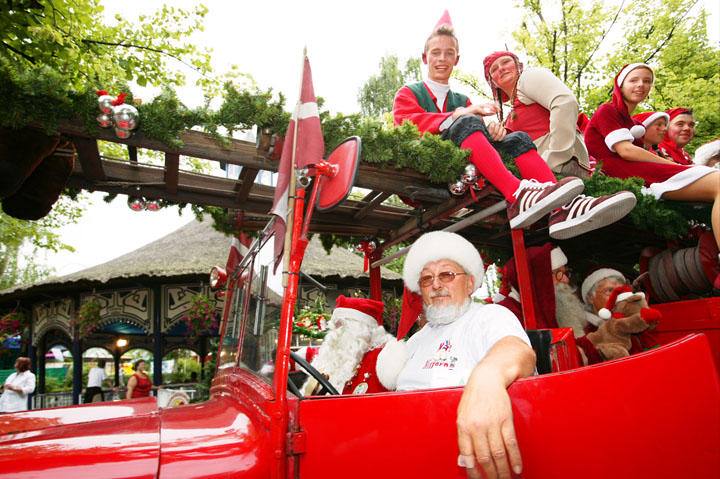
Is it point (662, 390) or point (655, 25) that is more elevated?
point (655, 25)

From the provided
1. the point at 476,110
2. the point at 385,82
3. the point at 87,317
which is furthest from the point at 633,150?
the point at 385,82

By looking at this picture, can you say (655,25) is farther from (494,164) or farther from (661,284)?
(494,164)

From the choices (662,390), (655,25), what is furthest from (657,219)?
(655,25)

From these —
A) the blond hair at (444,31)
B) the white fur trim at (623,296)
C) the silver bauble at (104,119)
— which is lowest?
the white fur trim at (623,296)

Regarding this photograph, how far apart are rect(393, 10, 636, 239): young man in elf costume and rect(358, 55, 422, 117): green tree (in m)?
19.4

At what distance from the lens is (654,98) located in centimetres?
1023

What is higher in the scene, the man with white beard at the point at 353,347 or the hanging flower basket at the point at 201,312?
the hanging flower basket at the point at 201,312

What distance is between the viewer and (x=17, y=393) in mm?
6727

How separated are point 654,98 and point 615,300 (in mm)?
9347

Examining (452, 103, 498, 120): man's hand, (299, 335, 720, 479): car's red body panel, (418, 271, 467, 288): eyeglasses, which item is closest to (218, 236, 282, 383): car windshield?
(299, 335, 720, 479): car's red body panel

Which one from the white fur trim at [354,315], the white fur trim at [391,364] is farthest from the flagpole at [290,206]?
the white fur trim at [354,315]

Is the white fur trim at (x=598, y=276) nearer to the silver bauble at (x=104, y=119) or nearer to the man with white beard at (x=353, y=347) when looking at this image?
the man with white beard at (x=353, y=347)

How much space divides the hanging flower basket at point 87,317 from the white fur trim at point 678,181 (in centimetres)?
1090

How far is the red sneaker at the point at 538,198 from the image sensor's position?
2637 millimetres
